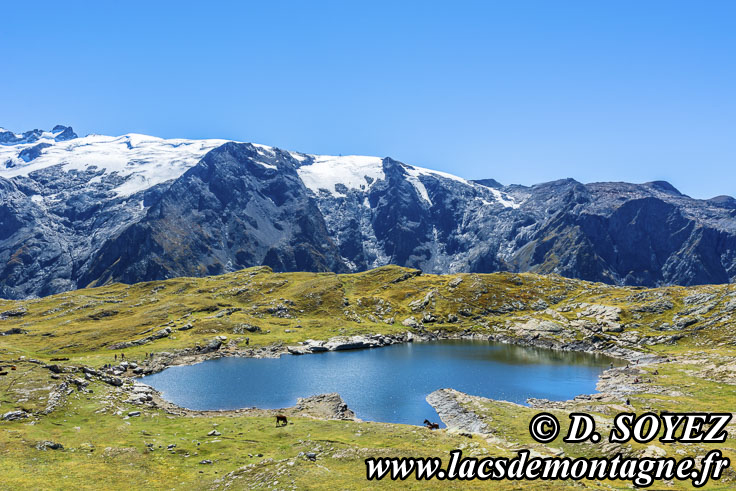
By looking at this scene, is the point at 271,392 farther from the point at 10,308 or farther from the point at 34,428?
the point at 10,308

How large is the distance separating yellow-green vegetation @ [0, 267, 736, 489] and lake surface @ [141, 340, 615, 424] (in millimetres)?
9744

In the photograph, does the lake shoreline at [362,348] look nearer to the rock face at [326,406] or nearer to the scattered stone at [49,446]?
the rock face at [326,406]

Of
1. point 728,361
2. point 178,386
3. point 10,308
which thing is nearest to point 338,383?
point 178,386

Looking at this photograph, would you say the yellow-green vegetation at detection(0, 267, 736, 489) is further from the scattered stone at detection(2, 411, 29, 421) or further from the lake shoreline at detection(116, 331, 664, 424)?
the lake shoreline at detection(116, 331, 664, 424)

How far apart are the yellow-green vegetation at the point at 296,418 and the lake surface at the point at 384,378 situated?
9.74 metres

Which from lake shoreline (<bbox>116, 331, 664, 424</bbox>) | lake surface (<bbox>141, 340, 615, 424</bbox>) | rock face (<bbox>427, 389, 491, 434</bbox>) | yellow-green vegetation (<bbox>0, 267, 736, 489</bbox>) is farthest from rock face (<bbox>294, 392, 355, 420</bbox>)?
rock face (<bbox>427, 389, 491, 434</bbox>)

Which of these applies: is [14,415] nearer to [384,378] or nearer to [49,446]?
[49,446]

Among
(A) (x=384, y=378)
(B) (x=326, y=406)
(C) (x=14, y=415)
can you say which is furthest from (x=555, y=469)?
(A) (x=384, y=378)

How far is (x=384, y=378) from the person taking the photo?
102562 mm

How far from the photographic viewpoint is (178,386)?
9494 centimetres

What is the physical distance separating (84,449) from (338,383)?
59065mm

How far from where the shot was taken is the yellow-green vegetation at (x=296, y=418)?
130 ft

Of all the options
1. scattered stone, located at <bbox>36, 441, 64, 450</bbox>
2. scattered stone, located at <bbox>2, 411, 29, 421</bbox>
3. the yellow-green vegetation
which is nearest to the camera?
the yellow-green vegetation

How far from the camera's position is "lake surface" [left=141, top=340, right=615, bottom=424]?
82.9 m
